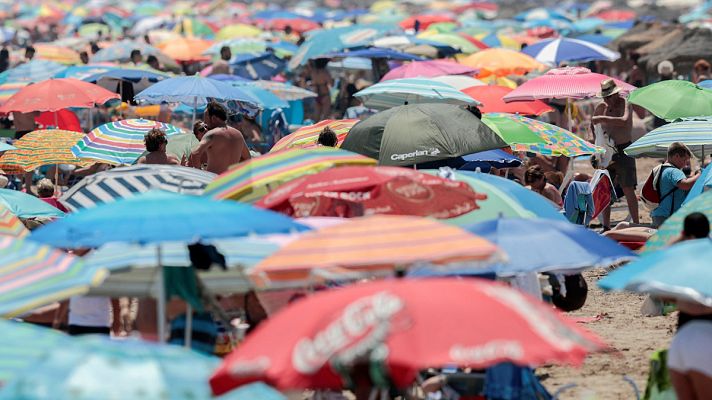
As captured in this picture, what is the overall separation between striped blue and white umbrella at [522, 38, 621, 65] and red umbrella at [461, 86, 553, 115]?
3167mm

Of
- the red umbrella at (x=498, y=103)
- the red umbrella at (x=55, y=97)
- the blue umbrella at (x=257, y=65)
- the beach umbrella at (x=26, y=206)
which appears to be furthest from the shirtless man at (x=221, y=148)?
the blue umbrella at (x=257, y=65)

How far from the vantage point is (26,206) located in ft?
31.1

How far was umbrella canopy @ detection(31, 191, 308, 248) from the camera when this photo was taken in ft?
19.2

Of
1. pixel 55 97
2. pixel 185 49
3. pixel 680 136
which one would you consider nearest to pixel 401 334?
pixel 680 136

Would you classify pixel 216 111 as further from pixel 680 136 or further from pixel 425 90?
pixel 680 136

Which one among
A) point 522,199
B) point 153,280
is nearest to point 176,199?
point 153,280

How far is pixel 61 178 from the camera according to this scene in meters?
15.9

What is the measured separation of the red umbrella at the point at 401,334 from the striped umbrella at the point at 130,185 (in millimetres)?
3300

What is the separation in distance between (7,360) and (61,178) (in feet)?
36.3

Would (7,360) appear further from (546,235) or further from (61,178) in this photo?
(61,178)

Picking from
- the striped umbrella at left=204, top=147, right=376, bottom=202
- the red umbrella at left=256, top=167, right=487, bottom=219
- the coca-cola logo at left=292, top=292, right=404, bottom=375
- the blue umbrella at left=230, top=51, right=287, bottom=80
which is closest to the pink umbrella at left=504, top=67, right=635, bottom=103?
the striped umbrella at left=204, top=147, right=376, bottom=202

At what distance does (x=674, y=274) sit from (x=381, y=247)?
3.79 feet

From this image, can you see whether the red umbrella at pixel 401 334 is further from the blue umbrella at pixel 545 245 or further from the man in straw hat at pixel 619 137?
the man in straw hat at pixel 619 137

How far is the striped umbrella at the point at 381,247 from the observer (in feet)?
18.0
